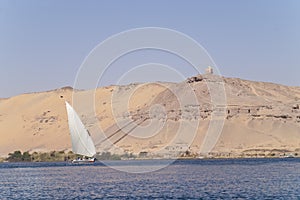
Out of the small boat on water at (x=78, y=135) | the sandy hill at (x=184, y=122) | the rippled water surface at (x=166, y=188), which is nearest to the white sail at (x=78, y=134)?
the small boat on water at (x=78, y=135)

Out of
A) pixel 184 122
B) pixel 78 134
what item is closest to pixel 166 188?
pixel 78 134

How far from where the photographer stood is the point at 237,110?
14575 cm

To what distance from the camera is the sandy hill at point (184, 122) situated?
132m

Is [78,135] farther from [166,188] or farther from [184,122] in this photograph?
[184,122]

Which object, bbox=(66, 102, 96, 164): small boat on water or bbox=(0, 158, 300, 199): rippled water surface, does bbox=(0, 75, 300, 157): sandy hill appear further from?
bbox=(0, 158, 300, 199): rippled water surface

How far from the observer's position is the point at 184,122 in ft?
458

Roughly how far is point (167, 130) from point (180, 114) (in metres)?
5.84

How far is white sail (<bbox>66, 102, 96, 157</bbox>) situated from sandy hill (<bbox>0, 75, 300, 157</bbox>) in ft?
83.4

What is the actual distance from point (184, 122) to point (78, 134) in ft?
155

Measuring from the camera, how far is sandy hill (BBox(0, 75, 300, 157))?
5197 inches

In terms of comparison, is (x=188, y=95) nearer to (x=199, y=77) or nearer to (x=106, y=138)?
(x=199, y=77)

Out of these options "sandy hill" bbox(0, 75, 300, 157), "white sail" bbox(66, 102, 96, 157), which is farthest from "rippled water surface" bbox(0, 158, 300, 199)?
"sandy hill" bbox(0, 75, 300, 157)

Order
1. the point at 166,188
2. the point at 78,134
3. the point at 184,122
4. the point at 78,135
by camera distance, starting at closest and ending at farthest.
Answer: the point at 166,188 < the point at 78,134 < the point at 78,135 < the point at 184,122

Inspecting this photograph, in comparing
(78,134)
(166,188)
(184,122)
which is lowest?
(166,188)
